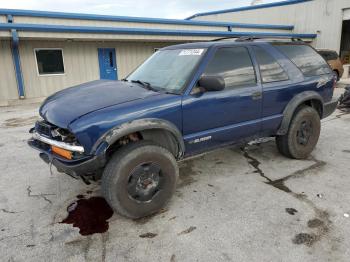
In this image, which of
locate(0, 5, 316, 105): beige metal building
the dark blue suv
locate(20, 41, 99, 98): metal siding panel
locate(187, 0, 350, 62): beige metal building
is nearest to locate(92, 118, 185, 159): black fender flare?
the dark blue suv

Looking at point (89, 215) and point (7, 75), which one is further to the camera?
point (7, 75)

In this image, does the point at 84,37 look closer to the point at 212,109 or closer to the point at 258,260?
the point at 212,109

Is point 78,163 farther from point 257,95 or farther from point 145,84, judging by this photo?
point 257,95

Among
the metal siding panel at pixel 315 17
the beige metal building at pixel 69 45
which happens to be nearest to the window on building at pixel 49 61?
the beige metal building at pixel 69 45

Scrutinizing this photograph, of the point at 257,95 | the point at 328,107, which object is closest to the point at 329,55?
the point at 328,107

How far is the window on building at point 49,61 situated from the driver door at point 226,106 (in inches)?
441

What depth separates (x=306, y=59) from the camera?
4.47 m

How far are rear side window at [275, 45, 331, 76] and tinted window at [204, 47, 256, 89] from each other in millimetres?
801

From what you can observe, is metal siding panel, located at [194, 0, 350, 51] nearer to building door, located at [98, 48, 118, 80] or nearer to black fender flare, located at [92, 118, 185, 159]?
building door, located at [98, 48, 118, 80]

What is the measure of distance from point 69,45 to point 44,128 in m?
11.2

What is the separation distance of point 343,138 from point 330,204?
2963 mm

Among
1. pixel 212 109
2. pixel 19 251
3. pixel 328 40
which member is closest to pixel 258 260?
pixel 212 109

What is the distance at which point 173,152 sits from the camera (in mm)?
3354

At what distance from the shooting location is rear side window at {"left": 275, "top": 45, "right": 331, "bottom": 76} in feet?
14.1
